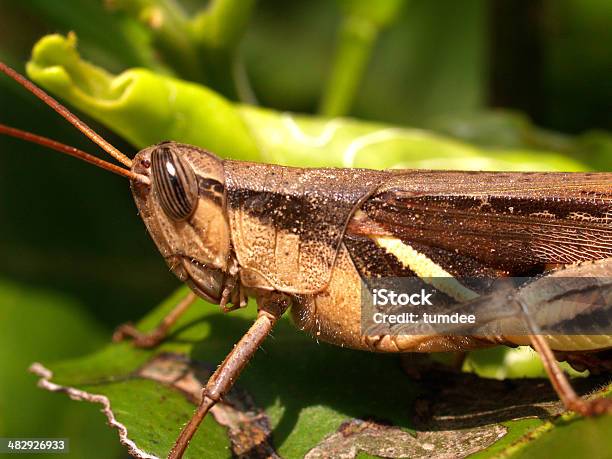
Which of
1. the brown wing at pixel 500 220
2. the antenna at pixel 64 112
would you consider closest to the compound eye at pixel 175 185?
the antenna at pixel 64 112

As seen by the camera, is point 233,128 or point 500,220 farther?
point 233,128

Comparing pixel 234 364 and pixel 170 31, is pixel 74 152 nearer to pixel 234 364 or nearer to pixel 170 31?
pixel 234 364

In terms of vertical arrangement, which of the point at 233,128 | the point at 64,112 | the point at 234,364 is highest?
the point at 233,128

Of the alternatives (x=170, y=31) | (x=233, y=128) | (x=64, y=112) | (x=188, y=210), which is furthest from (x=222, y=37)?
(x=188, y=210)

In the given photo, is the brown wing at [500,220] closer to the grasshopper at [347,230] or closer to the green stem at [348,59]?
the grasshopper at [347,230]

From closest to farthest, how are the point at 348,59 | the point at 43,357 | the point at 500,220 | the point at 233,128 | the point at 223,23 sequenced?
the point at 500,220 < the point at 233,128 < the point at 223,23 < the point at 43,357 < the point at 348,59

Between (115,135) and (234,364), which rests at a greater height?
(115,135)

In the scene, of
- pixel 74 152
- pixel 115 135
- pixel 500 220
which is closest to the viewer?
pixel 74 152
